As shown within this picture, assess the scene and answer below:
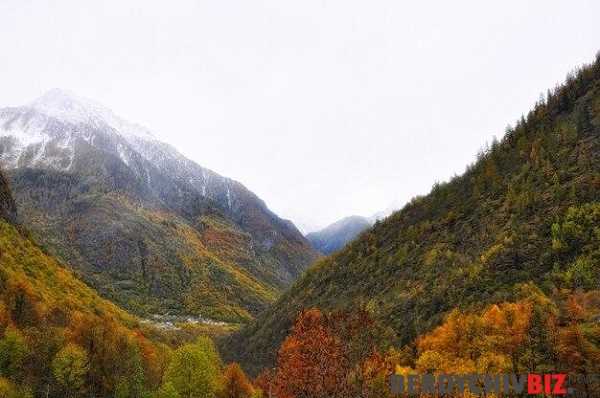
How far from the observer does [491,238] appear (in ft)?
311

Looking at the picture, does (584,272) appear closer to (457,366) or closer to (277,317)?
(457,366)

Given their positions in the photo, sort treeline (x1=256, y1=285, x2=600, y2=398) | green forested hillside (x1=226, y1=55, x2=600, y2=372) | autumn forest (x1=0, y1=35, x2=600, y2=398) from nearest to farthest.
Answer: treeline (x1=256, y1=285, x2=600, y2=398), autumn forest (x1=0, y1=35, x2=600, y2=398), green forested hillside (x1=226, y1=55, x2=600, y2=372)

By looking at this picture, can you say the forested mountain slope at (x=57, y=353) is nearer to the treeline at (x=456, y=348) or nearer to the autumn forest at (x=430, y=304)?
the autumn forest at (x=430, y=304)

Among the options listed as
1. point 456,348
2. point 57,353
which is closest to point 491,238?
point 456,348

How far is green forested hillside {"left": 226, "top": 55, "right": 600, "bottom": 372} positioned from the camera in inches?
2972

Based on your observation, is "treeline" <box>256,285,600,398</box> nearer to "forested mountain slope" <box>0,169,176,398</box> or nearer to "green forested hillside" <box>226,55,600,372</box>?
"green forested hillside" <box>226,55,600,372</box>

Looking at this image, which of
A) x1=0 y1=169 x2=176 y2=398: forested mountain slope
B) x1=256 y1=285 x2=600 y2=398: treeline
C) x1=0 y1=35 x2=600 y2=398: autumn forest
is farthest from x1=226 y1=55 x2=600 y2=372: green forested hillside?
x1=0 y1=169 x2=176 y2=398: forested mountain slope

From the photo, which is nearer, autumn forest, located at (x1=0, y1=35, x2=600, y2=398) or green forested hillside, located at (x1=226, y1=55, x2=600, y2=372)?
autumn forest, located at (x1=0, y1=35, x2=600, y2=398)

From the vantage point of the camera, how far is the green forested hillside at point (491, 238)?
75500 millimetres

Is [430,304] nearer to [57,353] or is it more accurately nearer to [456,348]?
[456,348]

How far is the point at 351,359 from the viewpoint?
30.2 meters

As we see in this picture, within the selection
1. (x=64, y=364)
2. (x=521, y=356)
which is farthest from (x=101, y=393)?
(x=521, y=356)

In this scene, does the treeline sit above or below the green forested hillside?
below

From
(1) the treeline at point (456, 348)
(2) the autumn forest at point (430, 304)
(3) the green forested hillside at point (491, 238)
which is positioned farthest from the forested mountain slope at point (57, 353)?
(3) the green forested hillside at point (491, 238)
